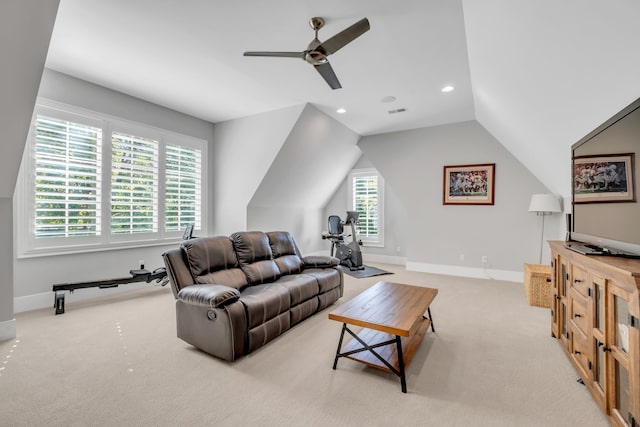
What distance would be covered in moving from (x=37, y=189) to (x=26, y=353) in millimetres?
2004

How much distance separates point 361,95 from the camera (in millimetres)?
4223

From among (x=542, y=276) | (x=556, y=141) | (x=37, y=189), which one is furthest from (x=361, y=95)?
(x=37, y=189)

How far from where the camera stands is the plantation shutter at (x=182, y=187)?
4871mm

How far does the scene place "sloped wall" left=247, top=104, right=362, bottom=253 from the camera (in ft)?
16.5

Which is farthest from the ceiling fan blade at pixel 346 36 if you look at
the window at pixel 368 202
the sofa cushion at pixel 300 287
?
the window at pixel 368 202

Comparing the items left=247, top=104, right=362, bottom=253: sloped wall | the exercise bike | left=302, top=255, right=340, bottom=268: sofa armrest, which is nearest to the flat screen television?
left=302, top=255, right=340, bottom=268: sofa armrest

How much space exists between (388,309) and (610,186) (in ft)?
5.73

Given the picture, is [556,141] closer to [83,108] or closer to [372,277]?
[372,277]

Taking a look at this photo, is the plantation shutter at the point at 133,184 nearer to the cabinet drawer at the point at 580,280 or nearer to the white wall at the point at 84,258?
the white wall at the point at 84,258

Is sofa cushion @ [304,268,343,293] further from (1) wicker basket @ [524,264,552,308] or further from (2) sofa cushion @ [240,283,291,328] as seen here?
(1) wicker basket @ [524,264,552,308]

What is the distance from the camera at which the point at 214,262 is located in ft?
9.52

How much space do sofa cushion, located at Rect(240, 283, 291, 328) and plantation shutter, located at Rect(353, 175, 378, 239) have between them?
174 inches

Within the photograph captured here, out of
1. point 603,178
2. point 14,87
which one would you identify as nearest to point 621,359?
point 603,178

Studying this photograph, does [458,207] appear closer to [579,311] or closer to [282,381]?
[579,311]
